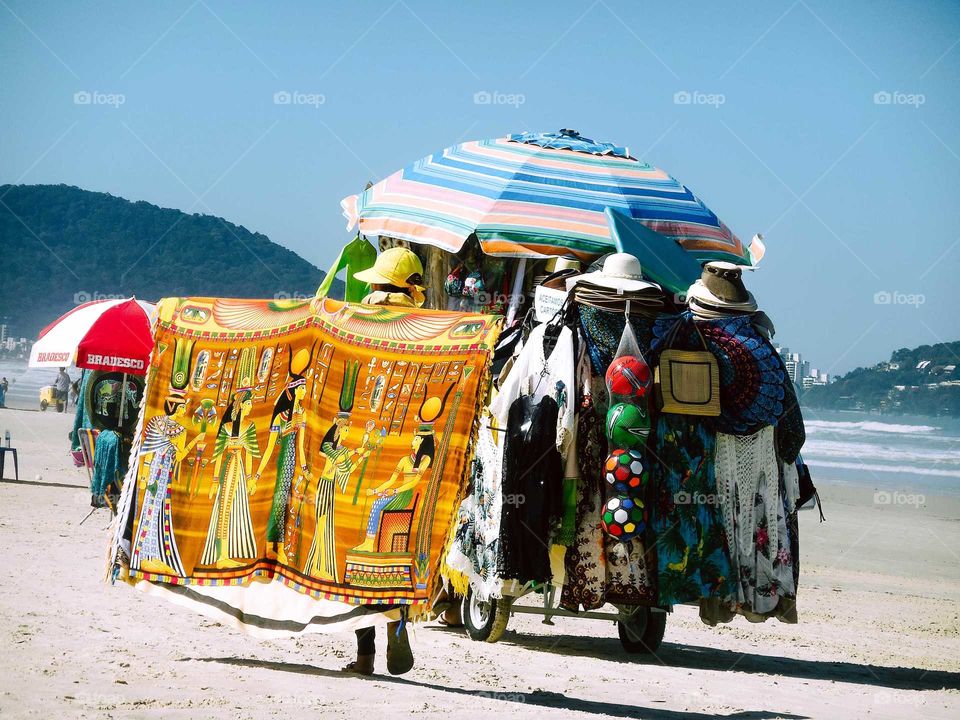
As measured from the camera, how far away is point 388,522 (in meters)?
6.11

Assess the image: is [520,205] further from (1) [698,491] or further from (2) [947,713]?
(2) [947,713]

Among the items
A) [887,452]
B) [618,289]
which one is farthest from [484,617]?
[887,452]

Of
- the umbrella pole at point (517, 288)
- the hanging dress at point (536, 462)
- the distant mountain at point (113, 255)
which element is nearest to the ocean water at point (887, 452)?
the umbrella pole at point (517, 288)

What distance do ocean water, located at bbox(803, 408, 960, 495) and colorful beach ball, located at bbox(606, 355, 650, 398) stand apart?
68.0ft

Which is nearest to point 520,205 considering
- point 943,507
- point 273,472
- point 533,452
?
point 533,452

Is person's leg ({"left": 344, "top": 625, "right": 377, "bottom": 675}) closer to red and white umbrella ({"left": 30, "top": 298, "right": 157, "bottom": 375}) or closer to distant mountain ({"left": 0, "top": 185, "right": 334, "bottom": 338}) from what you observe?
red and white umbrella ({"left": 30, "top": 298, "right": 157, "bottom": 375})

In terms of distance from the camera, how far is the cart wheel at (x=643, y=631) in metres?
7.88

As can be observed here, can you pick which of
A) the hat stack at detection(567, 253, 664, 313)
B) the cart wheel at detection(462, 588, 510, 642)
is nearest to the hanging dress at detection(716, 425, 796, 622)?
the hat stack at detection(567, 253, 664, 313)

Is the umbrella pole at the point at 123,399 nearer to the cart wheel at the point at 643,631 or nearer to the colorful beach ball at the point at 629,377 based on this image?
the cart wheel at the point at 643,631

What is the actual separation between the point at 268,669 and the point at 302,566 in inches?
24.3

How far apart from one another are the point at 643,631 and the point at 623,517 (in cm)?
177

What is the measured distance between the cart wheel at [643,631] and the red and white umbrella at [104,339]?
4.35 metres

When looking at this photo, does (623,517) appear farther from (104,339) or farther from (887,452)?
(887,452)

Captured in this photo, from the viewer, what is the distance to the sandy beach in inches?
220
